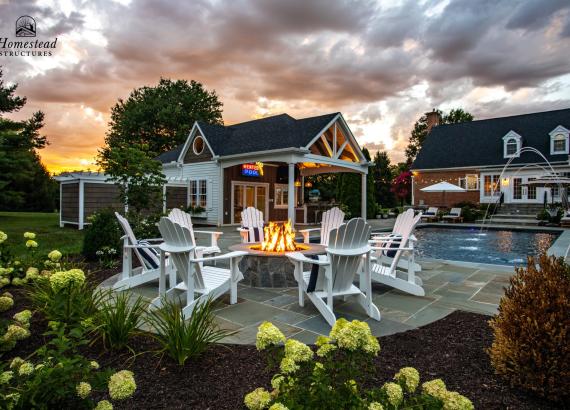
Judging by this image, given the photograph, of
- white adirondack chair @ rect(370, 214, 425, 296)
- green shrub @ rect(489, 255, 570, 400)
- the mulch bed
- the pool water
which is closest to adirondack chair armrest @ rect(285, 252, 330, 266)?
the mulch bed

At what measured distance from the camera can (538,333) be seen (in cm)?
203

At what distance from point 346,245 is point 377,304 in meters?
1.05

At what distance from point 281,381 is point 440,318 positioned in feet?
8.41

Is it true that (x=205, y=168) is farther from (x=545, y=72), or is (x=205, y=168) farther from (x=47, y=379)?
(x=545, y=72)

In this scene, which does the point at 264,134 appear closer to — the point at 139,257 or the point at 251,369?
the point at 139,257

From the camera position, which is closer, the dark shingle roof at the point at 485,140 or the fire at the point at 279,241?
the fire at the point at 279,241

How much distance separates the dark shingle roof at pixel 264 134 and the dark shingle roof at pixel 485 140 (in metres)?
13.4

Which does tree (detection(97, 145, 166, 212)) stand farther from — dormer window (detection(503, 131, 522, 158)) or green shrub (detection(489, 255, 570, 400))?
dormer window (detection(503, 131, 522, 158))

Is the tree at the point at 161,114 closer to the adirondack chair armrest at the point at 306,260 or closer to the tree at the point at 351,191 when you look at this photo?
the tree at the point at 351,191

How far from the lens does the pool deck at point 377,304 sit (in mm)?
3207

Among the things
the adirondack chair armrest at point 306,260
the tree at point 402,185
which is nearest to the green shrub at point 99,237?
the adirondack chair armrest at point 306,260

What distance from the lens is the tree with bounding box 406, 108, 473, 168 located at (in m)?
39.3

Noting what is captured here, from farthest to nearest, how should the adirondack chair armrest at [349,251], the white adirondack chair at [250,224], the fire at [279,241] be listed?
the white adirondack chair at [250,224] → the fire at [279,241] → the adirondack chair armrest at [349,251]

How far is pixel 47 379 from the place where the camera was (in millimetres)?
1538
